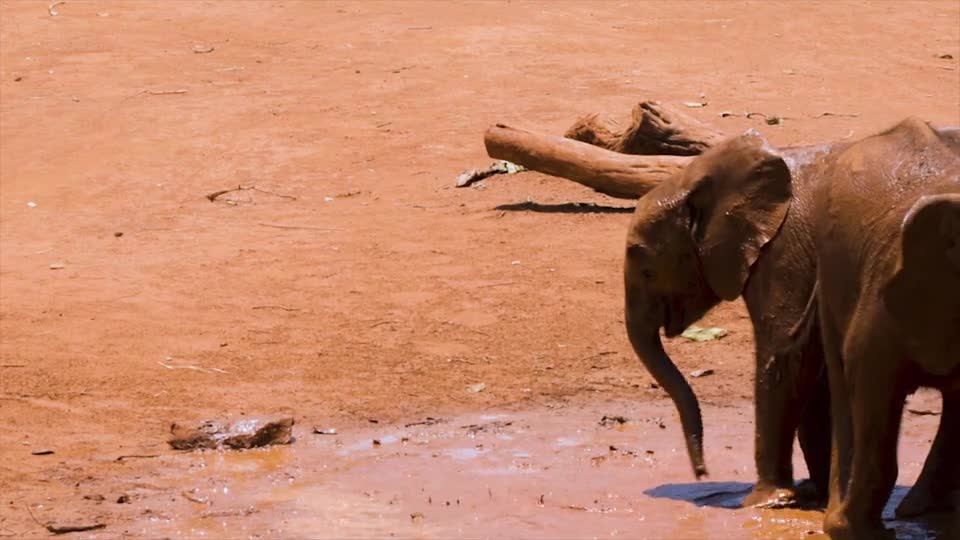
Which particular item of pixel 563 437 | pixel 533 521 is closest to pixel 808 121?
pixel 563 437

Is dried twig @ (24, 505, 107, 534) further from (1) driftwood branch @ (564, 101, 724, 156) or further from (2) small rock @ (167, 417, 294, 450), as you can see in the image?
(1) driftwood branch @ (564, 101, 724, 156)

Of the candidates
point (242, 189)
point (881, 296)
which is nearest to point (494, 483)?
point (881, 296)

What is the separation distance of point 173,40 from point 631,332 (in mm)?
13291

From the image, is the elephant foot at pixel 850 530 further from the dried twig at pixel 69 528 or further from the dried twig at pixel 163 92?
the dried twig at pixel 163 92

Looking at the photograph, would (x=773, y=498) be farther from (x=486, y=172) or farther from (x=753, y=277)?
(x=486, y=172)

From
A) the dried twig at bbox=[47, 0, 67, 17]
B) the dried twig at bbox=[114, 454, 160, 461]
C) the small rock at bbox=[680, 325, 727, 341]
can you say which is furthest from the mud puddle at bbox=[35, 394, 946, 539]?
the dried twig at bbox=[47, 0, 67, 17]

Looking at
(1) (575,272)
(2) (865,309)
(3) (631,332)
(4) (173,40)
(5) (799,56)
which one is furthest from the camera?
(4) (173,40)

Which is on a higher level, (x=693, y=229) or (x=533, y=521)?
(x=693, y=229)

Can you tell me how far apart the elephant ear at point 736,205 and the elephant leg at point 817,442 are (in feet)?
1.81

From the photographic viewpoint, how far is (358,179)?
15.0 meters

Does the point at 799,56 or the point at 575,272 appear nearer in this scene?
the point at 575,272

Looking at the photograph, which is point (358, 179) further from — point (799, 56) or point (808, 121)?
point (799, 56)

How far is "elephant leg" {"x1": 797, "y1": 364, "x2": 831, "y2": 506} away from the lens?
25.8 feet

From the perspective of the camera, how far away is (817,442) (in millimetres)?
7980
